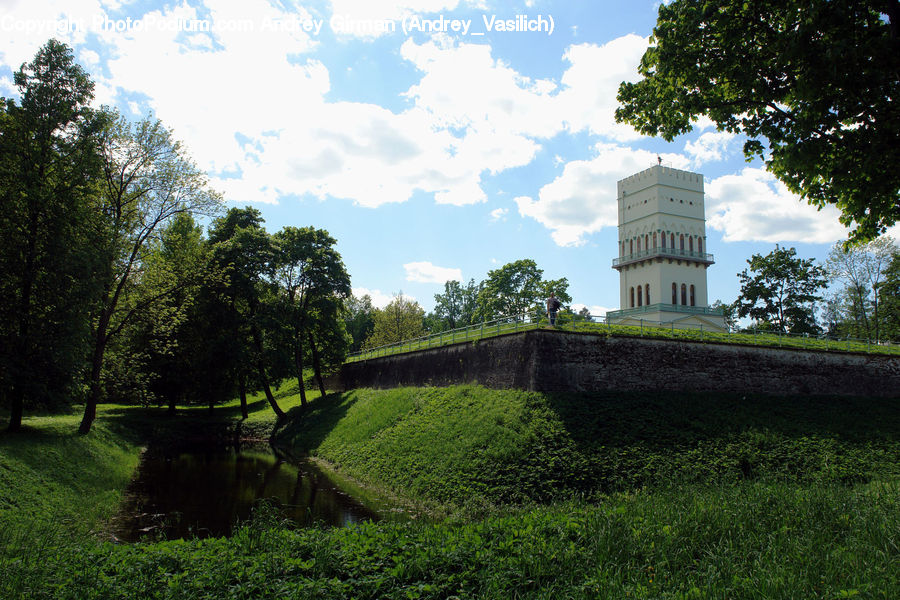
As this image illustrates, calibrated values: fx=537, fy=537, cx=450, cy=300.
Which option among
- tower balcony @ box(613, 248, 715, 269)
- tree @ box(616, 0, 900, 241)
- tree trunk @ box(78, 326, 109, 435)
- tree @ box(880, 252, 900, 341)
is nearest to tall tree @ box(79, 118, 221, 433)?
tree trunk @ box(78, 326, 109, 435)

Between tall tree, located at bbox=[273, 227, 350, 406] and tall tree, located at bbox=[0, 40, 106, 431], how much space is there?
54.8 feet

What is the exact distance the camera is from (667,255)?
49062 mm

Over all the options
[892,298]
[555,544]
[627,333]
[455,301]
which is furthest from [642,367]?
[455,301]

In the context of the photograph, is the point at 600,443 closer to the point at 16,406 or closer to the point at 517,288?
the point at 16,406

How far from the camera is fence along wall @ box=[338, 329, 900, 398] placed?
2139cm

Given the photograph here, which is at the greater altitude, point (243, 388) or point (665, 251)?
point (665, 251)

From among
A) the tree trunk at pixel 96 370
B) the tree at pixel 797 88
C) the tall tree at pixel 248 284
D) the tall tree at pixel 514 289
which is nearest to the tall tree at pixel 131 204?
the tree trunk at pixel 96 370

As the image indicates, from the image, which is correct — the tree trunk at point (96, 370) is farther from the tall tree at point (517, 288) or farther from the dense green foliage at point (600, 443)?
the tall tree at point (517, 288)

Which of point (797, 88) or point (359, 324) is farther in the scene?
point (359, 324)

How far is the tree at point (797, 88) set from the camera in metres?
9.04

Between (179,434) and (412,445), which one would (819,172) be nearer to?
(412,445)

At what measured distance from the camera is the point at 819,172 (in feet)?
34.4

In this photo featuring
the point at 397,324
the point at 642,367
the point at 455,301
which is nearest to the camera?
the point at 642,367

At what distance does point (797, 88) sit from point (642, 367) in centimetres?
1521
